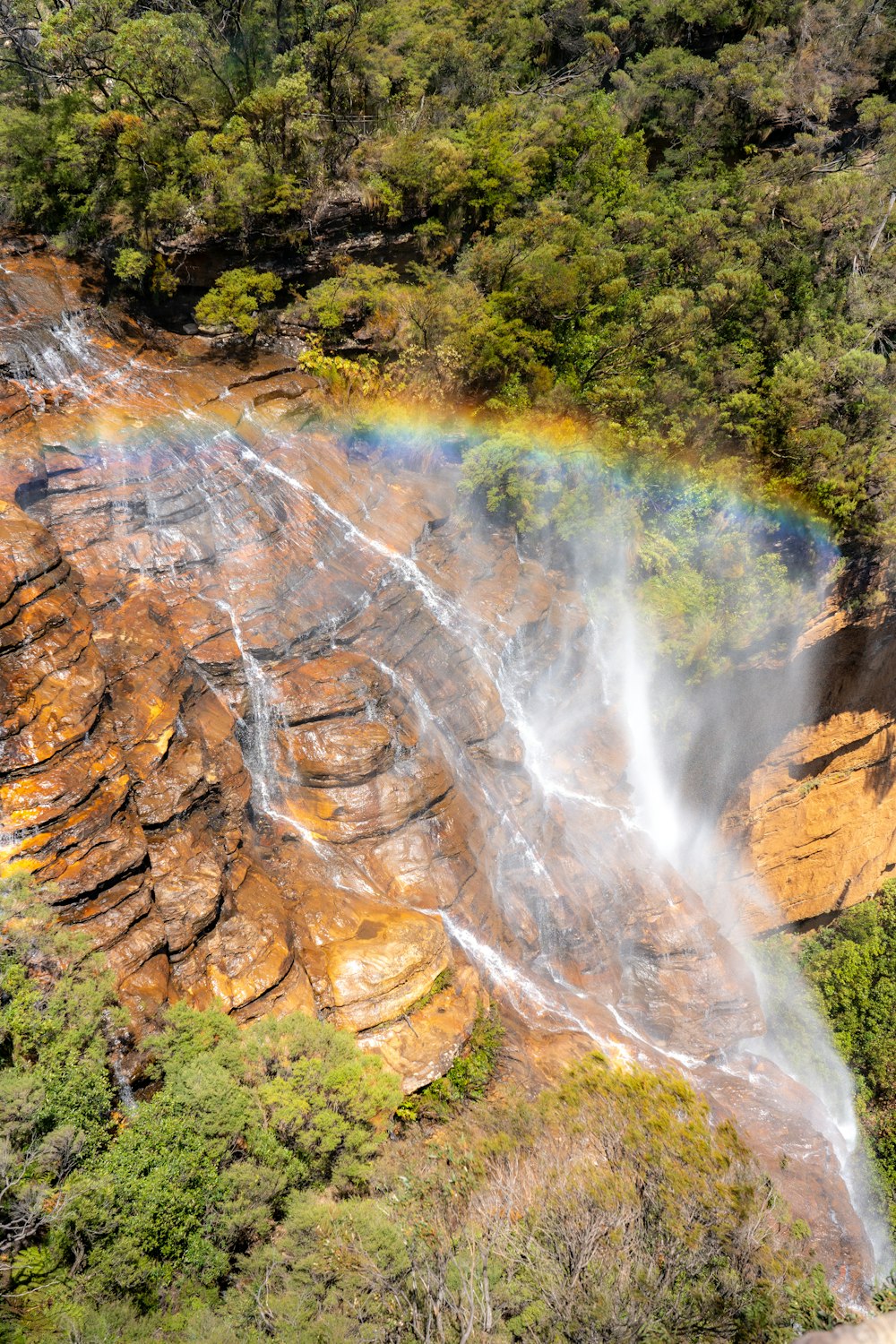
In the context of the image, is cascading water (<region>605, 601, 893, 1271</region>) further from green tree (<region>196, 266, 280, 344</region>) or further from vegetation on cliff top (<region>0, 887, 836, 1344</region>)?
green tree (<region>196, 266, 280, 344</region>)

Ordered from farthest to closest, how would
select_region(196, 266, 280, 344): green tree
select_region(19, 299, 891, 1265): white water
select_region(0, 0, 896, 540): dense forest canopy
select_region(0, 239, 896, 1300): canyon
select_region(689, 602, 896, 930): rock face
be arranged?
select_region(689, 602, 896, 930): rock face → select_region(0, 0, 896, 540): dense forest canopy → select_region(196, 266, 280, 344): green tree → select_region(19, 299, 891, 1265): white water → select_region(0, 239, 896, 1300): canyon

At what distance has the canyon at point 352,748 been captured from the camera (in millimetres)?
13797

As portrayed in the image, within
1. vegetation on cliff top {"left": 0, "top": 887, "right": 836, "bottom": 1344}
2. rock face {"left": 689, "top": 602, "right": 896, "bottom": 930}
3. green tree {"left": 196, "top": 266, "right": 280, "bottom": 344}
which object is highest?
green tree {"left": 196, "top": 266, "right": 280, "bottom": 344}

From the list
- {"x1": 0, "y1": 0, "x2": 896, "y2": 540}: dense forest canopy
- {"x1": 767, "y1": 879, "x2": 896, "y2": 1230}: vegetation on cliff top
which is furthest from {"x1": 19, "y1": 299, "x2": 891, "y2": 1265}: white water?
{"x1": 0, "y1": 0, "x2": 896, "y2": 540}: dense forest canopy

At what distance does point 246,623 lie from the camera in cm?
1769

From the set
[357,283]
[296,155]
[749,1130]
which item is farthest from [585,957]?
[296,155]

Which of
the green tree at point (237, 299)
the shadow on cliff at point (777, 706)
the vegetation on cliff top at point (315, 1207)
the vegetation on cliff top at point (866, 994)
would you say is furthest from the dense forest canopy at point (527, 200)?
the vegetation on cliff top at point (315, 1207)

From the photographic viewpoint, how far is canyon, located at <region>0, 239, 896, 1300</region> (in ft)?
45.3

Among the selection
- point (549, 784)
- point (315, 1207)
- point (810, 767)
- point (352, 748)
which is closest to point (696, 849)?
point (810, 767)

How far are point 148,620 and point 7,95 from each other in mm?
22344

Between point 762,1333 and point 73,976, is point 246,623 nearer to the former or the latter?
point 73,976

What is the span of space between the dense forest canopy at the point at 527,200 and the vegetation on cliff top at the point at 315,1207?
698 inches

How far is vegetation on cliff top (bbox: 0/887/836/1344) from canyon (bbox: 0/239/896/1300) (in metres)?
1.16

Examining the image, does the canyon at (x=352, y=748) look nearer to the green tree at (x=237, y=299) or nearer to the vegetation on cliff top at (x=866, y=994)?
the green tree at (x=237, y=299)
